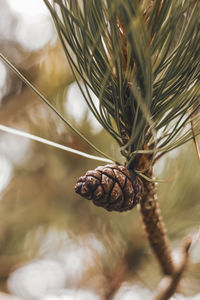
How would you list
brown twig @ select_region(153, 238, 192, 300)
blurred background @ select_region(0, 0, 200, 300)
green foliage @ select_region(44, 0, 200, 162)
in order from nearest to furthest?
1. green foliage @ select_region(44, 0, 200, 162)
2. brown twig @ select_region(153, 238, 192, 300)
3. blurred background @ select_region(0, 0, 200, 300)

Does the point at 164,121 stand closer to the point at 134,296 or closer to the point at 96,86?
the point at 96,86

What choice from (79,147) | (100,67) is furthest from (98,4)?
(79,147)

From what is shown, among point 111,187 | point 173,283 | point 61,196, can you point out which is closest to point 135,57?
point 111,187

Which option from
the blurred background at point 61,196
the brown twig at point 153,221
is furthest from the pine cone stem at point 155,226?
the blurred background at point 61,196

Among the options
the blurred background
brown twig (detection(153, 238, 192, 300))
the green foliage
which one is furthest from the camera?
the blurred background

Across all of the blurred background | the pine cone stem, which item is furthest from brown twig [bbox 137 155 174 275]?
the blurred background

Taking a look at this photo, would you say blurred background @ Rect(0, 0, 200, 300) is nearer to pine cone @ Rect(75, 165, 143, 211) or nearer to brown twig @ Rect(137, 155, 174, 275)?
brown twig @ Rect(137, 155, 174, 275)

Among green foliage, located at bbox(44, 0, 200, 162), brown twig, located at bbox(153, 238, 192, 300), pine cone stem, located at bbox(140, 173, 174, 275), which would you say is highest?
green foliage, located at bbox(44, 0, 200, 162)

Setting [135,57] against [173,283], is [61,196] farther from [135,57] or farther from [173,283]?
[135,57]
